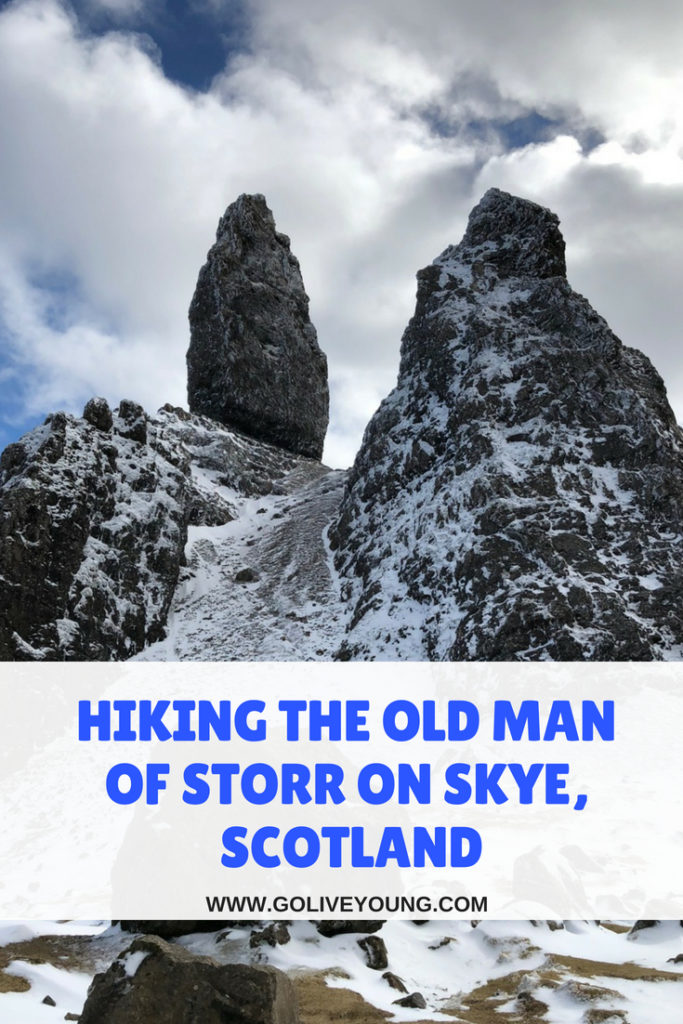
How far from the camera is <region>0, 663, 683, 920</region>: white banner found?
22688 mm

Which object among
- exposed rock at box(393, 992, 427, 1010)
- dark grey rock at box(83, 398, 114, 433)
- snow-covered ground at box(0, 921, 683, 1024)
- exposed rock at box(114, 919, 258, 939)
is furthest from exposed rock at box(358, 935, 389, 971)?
dark grey rock at box(83, 398, 114, 433)

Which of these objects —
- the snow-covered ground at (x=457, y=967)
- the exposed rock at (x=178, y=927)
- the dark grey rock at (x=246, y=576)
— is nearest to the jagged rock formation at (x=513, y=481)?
the dark grey rock at (x=246, y=576)

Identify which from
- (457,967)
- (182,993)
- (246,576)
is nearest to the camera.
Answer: (182,993)

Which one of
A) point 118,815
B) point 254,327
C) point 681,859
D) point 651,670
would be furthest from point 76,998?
point 254,327

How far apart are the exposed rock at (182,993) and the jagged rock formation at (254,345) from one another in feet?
271

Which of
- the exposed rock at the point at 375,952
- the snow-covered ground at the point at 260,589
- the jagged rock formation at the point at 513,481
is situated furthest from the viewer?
the snow-covered ground at the point at 260,589

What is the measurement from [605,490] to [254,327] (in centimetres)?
5309

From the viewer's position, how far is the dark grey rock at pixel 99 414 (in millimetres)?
58938

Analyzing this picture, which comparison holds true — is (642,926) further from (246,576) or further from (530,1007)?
(246,576)

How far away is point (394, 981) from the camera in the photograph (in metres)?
18.4

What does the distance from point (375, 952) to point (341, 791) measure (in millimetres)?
5555

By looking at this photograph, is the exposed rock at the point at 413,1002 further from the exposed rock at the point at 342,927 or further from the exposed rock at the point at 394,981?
the exposed rock at the point at 342,927

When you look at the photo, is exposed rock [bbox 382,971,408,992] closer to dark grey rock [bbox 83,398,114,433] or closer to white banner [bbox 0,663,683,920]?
white banner [bbox 0,663,683,920]

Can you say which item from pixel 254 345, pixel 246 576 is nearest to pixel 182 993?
pixel 246 576
